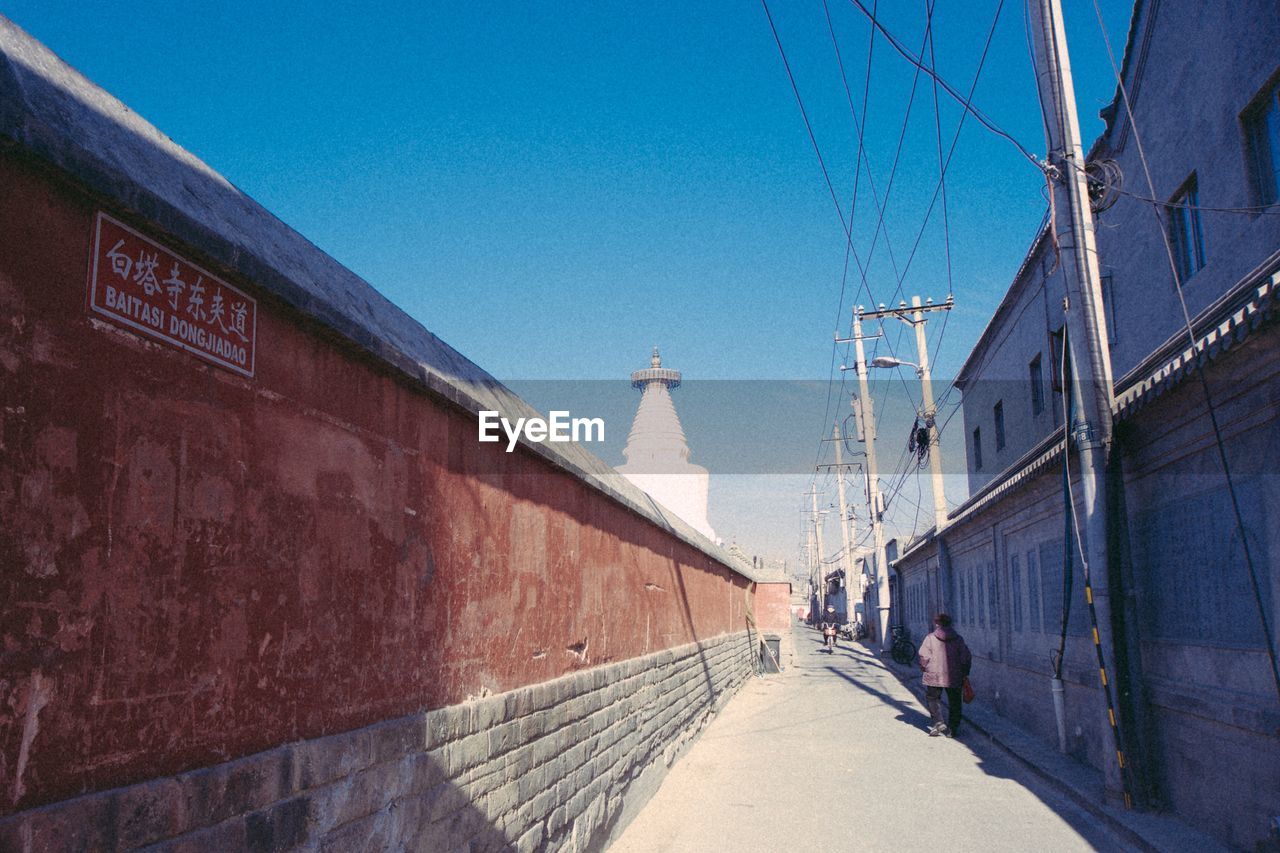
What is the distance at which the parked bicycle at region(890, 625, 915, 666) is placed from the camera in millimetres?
28281

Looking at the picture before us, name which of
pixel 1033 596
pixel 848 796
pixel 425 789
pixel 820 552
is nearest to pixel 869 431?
pixel 1033 596

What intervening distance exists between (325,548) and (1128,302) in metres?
14.2

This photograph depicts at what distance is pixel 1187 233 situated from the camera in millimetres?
12172

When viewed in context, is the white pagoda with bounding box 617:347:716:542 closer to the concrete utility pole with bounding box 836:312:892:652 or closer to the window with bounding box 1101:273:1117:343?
the concrete utility pole with bounding box 836:312:892:652

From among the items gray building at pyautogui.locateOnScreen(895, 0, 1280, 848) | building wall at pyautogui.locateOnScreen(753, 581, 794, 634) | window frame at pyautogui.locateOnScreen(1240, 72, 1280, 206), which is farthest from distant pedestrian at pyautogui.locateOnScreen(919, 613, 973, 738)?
building wall at pyautogui.locateOnScreen(753, 581, 794, 634)

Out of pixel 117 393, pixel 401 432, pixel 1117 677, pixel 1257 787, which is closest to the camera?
pixel 117 393

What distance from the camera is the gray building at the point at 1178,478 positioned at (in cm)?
648

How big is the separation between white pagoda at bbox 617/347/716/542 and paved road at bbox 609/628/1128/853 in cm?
3193

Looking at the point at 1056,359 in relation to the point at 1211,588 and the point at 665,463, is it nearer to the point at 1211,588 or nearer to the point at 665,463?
the point at 1211,588

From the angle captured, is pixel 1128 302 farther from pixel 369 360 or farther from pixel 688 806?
pixel 369 360

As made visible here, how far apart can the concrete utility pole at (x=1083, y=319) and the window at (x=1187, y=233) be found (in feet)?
11.5

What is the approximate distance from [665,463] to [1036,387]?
103 ft

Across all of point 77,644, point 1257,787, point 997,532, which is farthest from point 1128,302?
point 77,644

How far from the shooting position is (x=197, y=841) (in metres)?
2.53
